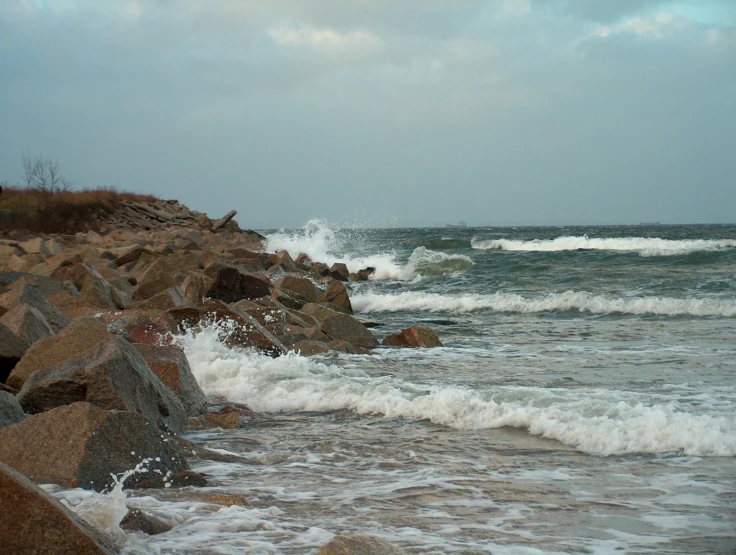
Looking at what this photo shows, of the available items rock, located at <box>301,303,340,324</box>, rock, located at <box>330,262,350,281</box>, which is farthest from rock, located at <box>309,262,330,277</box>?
rock, located at <box>301,303,340,324</box>

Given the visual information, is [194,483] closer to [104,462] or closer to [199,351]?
[104,462]

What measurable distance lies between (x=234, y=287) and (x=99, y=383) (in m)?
7.06

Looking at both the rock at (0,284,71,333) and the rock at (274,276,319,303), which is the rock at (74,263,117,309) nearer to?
the rock at (0,284,71,333)

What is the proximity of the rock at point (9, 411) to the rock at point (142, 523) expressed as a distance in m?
1.38

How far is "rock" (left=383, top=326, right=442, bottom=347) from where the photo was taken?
10906 mm

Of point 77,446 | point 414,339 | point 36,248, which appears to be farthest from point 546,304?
point 77,446

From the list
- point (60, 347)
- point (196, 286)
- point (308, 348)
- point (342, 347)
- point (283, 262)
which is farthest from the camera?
point (283, 262)

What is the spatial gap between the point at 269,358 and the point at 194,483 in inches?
166

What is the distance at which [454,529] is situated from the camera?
3818 mm

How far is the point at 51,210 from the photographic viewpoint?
94.6 feet

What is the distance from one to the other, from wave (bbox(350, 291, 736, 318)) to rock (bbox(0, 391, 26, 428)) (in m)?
13.3

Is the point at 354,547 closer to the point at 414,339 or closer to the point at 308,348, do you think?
the point at 308,348

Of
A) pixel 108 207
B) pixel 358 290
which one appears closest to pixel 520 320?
pixel 358 290

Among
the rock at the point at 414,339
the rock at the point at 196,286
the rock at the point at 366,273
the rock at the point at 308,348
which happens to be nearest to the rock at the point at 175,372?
the rock at the point at 308,348
